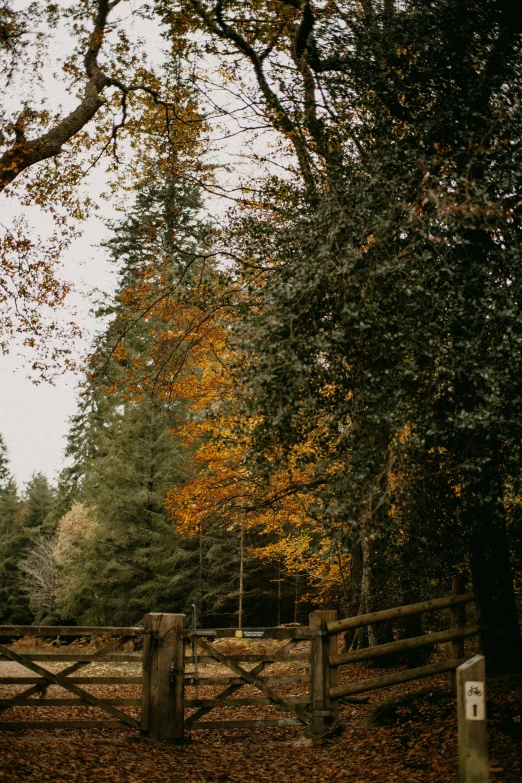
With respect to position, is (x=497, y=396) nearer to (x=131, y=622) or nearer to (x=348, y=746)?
(x=348, y=746)

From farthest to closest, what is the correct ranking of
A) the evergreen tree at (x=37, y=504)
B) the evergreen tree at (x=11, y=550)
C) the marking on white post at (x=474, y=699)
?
the evergreen tree at (x=37, y=504) < the evergreen tree at (x=11, y=550) < the marking on white post at (x=474, y=699)

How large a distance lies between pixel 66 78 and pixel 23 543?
141ft

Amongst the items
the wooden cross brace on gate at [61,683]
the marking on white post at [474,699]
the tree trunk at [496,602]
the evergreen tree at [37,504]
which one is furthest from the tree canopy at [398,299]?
the evergreen tree at [37,504]

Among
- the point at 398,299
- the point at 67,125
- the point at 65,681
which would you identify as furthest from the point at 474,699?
the point at 67,125

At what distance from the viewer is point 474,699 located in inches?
151

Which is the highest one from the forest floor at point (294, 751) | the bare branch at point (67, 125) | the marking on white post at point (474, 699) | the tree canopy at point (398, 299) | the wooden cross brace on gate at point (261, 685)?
the bare branch at point (67, 125)

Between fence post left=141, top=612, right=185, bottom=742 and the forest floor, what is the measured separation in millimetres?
186

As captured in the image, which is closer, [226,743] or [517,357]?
[517,357]

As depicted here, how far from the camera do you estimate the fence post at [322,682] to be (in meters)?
7.73

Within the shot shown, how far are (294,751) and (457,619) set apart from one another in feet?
9.02

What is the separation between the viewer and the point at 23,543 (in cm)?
4903

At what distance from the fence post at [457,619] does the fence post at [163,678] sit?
11.1 feet

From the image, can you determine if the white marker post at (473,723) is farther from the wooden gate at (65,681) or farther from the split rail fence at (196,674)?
the wooden gate at (65,681)

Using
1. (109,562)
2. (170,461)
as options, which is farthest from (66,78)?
(109,562)
